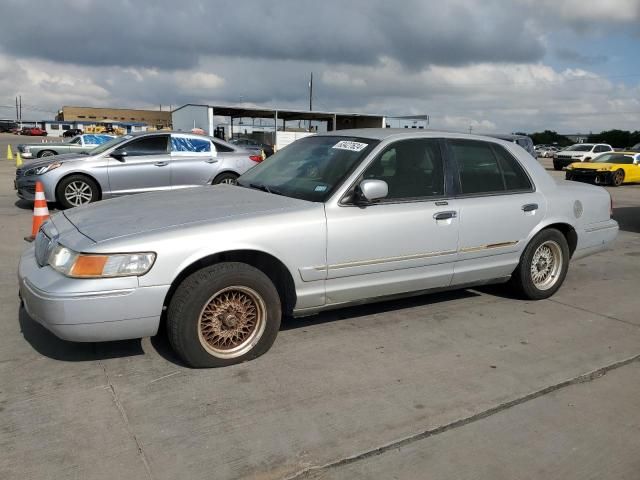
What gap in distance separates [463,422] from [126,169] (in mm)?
8018

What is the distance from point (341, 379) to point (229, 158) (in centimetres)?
746

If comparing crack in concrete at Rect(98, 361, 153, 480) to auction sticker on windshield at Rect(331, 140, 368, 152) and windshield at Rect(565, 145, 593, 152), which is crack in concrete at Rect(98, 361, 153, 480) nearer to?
auction sticker on windshield at Rect(331, 140, 368, 152)

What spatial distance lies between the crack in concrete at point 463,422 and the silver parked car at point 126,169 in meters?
7.03

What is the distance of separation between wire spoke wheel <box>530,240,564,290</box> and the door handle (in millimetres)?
1192

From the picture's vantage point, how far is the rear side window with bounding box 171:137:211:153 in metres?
9.91

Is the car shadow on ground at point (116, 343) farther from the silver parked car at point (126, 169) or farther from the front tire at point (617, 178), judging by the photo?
the front tire at point (617, 178)

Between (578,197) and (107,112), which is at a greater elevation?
(107,112)

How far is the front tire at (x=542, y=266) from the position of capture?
193 inches

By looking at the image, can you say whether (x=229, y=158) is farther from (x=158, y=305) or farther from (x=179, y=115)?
(x=179, y=115)

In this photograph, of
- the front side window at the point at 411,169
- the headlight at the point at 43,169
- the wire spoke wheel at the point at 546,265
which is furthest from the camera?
the headlight at the point at 43,169

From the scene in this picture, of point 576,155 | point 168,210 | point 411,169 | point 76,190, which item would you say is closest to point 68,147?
point 76,190

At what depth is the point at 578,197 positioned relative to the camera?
5258mm

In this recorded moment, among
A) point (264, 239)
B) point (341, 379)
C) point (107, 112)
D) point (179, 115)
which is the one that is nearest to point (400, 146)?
point (264, 239)

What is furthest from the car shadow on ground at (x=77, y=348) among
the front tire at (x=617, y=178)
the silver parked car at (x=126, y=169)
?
the front tire at (x=617, y=178)
